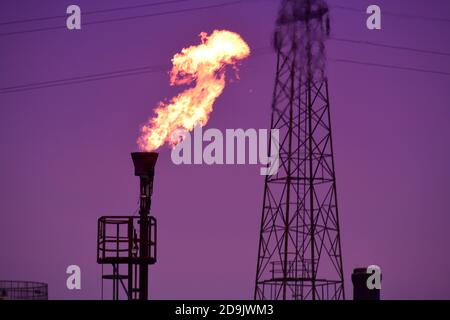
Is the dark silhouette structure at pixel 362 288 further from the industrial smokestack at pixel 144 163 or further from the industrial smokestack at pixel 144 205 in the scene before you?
the industrial smokestack at pixel 144 163

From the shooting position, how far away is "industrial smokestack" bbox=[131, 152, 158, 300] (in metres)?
60.0

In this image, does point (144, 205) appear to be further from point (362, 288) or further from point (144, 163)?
point (362, 288)

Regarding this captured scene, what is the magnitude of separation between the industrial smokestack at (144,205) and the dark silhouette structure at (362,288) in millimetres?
23683

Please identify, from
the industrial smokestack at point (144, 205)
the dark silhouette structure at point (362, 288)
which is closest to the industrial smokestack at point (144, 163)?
the industrial smokestack at point (144, 205)

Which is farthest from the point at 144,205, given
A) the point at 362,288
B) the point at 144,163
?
the point at 362,288

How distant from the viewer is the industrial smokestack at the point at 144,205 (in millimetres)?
60031

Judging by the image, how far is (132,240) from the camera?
6041 cm

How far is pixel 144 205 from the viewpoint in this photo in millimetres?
60000

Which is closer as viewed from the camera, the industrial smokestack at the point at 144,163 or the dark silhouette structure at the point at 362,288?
the industrial smokestack at the point at 144,163

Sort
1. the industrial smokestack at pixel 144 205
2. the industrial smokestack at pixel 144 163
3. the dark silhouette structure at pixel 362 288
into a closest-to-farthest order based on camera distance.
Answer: the industrial smokestack at pixel 144 205
the industrial smokestack at pixel 144 163
the dark silhouette structure at pixel 362 288
